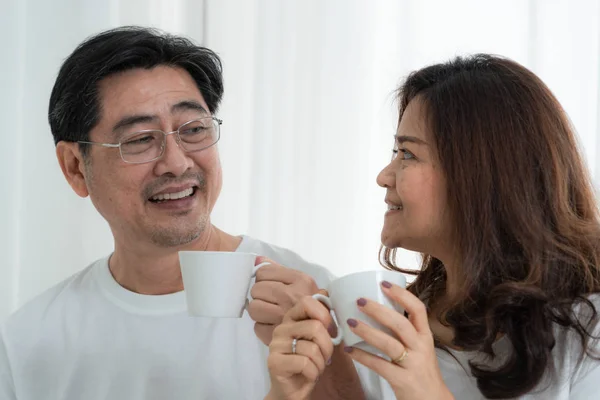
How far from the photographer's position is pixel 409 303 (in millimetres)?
1175

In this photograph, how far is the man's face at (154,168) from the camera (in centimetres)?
178

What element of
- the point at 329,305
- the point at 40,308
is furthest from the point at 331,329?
the point at 40,308

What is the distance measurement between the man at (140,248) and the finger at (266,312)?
41cm

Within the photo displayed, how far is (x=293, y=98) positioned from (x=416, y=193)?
52.3 inches

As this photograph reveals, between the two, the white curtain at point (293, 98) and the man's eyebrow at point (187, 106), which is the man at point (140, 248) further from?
the white curtain at point (293, 98)

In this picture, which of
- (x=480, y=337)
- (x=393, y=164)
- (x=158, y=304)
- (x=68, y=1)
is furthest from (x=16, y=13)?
(x=480, y=337)

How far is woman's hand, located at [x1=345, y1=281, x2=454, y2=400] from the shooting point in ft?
3.75

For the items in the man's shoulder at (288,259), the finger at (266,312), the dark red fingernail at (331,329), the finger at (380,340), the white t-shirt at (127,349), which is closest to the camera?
the finger at (380,340)

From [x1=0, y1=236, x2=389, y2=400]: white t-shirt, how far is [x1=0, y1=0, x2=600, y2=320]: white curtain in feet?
2.41

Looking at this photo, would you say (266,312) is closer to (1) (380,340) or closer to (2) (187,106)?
(1) (380,340)

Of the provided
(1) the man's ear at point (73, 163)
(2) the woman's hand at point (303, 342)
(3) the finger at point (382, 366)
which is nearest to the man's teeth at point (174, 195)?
(1) the man's ear at point (73, 163)

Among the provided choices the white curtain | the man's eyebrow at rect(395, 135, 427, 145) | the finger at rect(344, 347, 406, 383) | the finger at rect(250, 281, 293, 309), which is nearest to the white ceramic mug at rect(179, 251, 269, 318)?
the finger at rect(250, 281, 293, 309)

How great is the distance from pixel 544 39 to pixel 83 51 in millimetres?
1467

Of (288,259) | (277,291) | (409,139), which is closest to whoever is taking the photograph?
(277,291)
